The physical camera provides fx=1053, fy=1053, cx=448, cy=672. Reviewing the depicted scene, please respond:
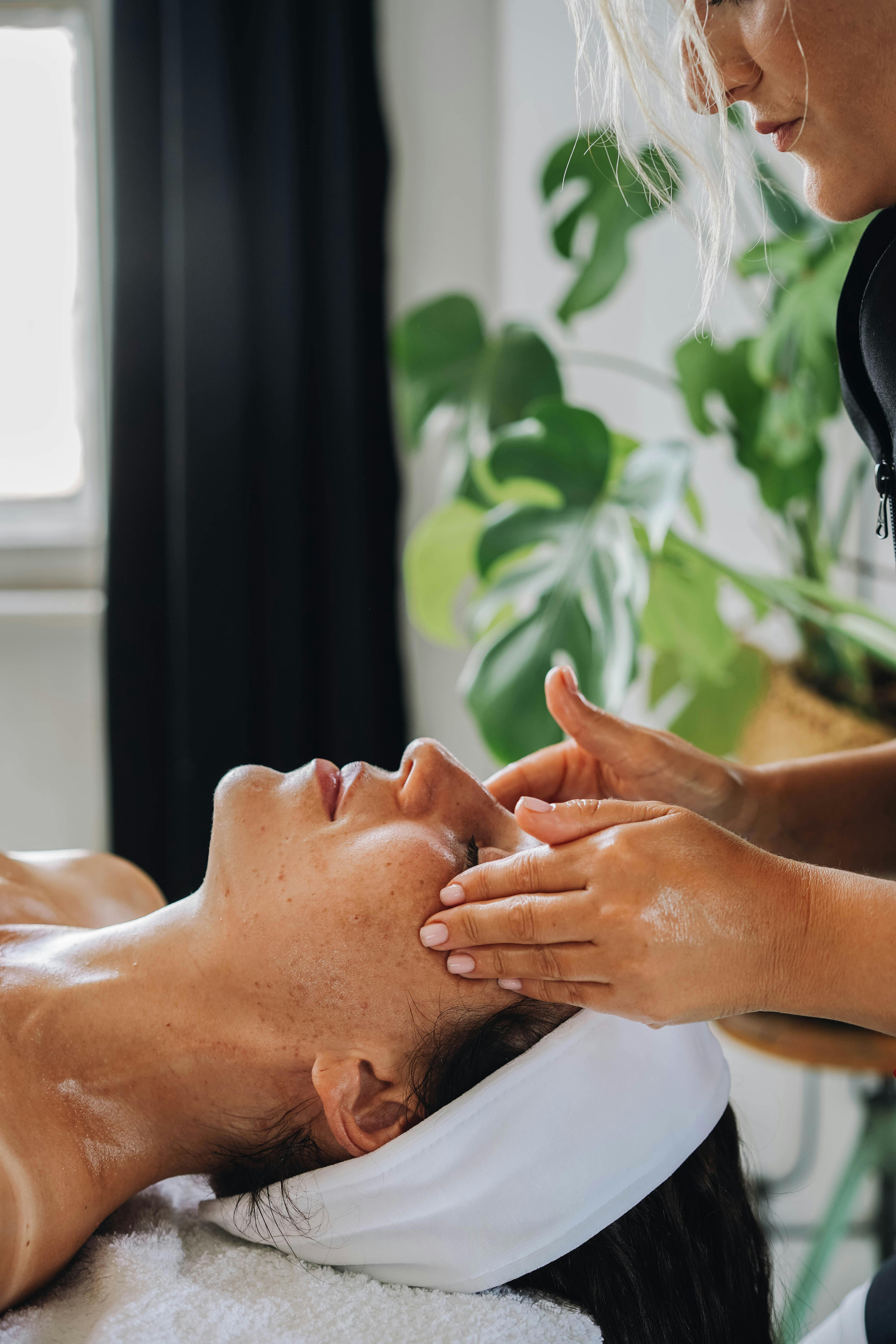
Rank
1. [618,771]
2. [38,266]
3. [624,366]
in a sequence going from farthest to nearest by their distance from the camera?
[38,266]
[624,366]
[618,771]

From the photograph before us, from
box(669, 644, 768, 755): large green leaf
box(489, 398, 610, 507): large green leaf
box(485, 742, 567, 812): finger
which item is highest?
box(489, 398, 610, 507): large green leaf

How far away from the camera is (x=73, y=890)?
116 centimetres

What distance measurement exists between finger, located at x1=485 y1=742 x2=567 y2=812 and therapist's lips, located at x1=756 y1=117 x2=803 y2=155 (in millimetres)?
582

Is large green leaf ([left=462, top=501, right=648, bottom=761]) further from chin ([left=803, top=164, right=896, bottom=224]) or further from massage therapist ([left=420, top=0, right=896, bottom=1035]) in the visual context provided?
chin ([left=803, top=164, right=896, bottom=224])

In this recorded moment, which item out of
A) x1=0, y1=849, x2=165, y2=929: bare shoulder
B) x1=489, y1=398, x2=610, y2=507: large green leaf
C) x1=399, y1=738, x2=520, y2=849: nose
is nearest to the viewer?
x1=399, y1=738, x2=520, y2=849: nose

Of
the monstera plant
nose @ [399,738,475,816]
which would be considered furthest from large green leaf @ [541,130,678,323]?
nose @ [399,738,475,816]

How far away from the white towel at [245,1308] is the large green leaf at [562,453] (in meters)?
0.94

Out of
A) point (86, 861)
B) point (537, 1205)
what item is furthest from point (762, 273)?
point (537, 1205)

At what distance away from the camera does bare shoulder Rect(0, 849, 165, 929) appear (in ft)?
3.52

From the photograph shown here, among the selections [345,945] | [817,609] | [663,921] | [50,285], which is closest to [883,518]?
[663,921]

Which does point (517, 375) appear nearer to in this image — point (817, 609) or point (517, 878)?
point (817, 609)

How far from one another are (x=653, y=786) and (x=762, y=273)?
1130mm

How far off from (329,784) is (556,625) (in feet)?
1.55

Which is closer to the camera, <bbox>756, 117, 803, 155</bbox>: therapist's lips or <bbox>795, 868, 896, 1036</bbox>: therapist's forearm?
<bbox>795, 868, 896, 1036</bbox>: therapist's forearm
